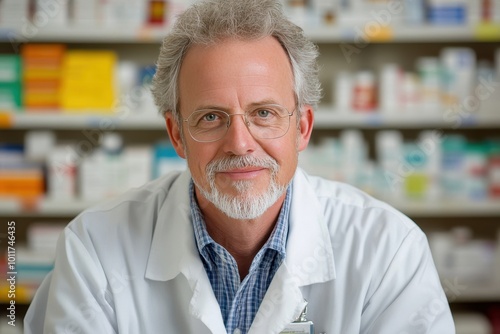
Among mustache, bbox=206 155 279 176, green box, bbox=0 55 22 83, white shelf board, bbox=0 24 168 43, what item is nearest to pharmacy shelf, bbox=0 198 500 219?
green box, bbox=0 55 22 83

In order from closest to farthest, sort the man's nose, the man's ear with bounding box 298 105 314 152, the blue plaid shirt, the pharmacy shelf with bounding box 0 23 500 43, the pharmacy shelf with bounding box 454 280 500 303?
the man's nose
the blue plaid shirt
the man's ear with bounding box 298 105 314 152
the pharmacy shelf with bounding box 0 23 500 43
the pharmacy shelf with bounding box 454 280 500 303

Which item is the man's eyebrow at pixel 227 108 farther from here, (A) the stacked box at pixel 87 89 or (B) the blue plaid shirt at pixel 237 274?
(A) the stacked box at pixel 87 89

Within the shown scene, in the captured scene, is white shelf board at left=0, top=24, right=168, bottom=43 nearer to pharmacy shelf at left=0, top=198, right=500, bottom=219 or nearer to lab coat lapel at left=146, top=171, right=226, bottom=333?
pharmacy shelf at left=0, top=198, right=500, bottom=219

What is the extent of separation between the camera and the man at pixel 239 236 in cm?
144

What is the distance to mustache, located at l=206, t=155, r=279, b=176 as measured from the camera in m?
1.41

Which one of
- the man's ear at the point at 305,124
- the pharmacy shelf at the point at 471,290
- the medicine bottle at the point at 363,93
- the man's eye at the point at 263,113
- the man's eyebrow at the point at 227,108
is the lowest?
the pharmacy shelf at the point at 471,290

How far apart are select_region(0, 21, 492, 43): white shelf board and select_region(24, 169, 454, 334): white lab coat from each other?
5.39 ft

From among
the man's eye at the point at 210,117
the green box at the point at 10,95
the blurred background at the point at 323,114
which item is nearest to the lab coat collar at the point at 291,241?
the man's eye at the point at 210,117

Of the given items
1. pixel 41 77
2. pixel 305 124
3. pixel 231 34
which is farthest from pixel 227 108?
pixel 41 77

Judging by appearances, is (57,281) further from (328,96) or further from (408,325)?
(328,96)

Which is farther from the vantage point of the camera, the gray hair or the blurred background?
the blurred background

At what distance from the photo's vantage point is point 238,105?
1416 millimetres

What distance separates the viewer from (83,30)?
3133 millimetres

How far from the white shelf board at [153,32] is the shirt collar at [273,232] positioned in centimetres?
166
